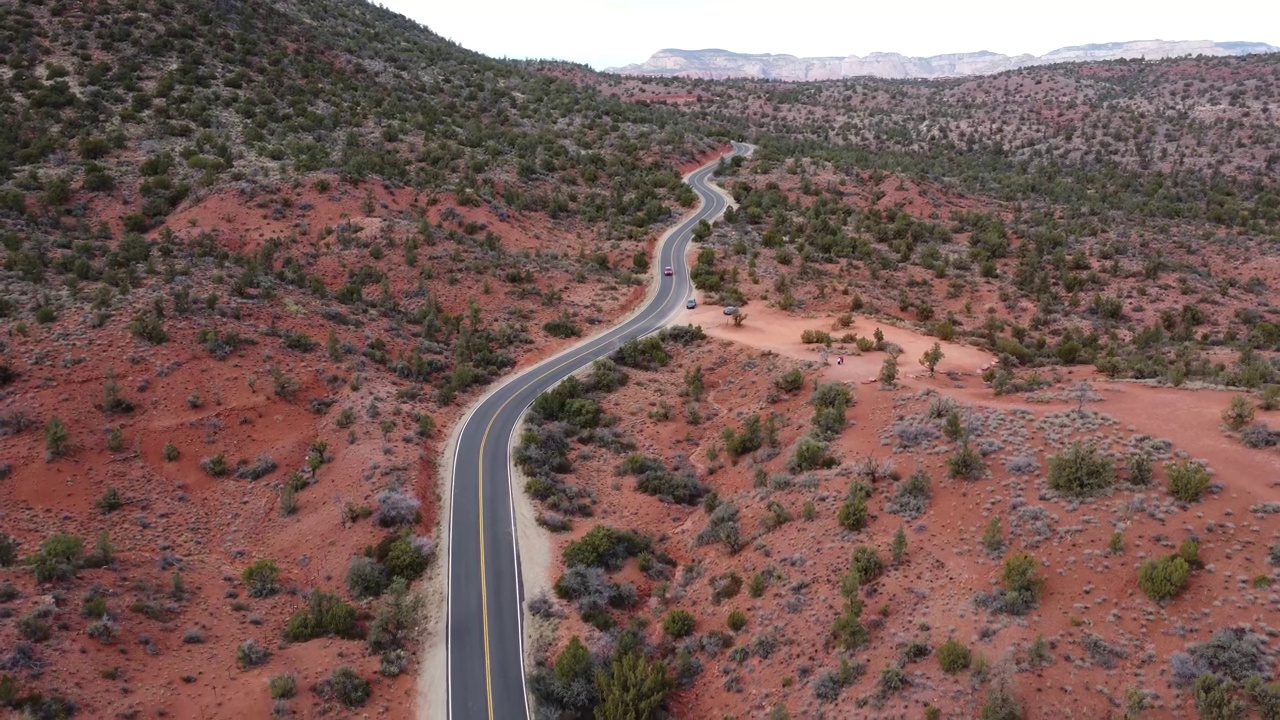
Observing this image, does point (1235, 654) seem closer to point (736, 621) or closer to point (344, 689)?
point (736, 621)

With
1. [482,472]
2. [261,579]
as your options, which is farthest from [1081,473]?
[261,579]

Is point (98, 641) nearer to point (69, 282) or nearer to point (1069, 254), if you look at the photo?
point (69, 282)

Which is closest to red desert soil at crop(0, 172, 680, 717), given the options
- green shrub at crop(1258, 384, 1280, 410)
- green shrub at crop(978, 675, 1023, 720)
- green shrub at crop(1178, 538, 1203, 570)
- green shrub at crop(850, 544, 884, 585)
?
green shrub at crop(850, 544, 884, 585)

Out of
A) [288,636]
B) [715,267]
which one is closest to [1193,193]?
[715,267]

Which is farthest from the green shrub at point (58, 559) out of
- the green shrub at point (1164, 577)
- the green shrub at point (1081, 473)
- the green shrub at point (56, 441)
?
the green shrub at point (1081, 473)

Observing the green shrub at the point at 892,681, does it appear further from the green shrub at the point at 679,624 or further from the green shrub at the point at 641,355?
the green shrub at the point at 641,355

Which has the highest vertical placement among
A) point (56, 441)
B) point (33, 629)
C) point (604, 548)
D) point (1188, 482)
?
point (56, 441)

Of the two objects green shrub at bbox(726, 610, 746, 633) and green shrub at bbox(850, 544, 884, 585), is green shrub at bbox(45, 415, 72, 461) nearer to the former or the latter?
green shrub at bbox(726, 610, 746, 633)
